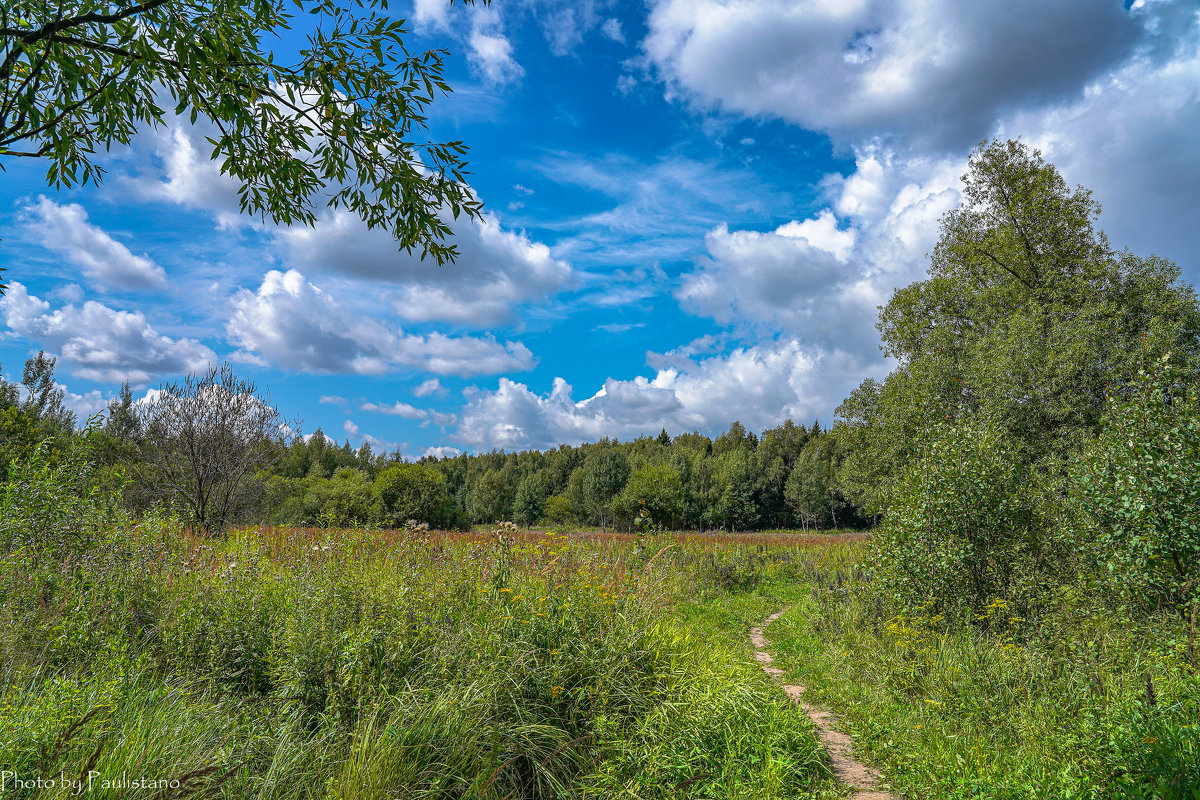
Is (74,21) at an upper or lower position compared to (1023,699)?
upper

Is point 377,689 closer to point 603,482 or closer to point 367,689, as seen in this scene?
point 367,689

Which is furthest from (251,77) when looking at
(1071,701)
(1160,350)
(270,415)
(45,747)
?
(1160,350)

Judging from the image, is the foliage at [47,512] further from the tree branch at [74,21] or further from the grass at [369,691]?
the tree branch at [74,21]

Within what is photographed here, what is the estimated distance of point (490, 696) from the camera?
12.8ft

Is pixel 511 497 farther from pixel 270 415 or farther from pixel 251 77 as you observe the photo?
pixel 251 77

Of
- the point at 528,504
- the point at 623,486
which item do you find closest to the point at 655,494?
the point at 623,486

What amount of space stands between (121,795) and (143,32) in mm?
3877

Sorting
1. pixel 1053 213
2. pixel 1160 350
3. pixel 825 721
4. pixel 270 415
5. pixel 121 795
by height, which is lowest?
pixel 825 721

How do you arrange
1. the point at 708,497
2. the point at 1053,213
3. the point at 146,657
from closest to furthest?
1. the point at 146,657
2. the point at 1053,213
3. the point at 708,497

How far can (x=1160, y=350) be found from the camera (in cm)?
1491

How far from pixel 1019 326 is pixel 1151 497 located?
12175 millimetres

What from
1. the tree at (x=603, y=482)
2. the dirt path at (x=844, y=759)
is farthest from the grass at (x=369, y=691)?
the tree at (x=603, y=482)

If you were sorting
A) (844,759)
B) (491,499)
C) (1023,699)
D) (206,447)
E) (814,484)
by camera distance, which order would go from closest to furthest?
(844,759) < (1023,699) < (206,447) < (814,484) < (491,499)

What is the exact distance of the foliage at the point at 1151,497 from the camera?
5.44m
